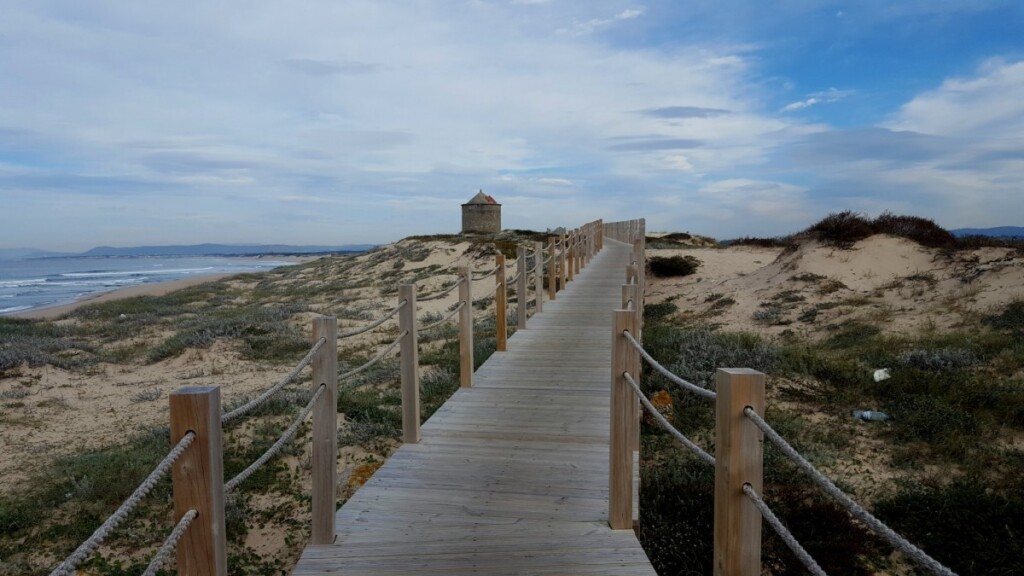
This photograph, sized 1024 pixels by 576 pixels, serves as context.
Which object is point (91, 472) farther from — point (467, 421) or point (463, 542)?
point (463, 542)

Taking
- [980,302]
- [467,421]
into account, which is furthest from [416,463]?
[980,302]

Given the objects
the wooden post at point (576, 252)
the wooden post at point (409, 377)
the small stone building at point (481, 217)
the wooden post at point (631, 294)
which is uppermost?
the small stone building at point (481, 217)

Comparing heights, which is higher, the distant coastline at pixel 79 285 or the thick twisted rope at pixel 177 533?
the thick twisted rope at pixel 177 533

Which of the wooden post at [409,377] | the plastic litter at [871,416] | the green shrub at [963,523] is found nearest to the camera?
the green shrub at [963,523]

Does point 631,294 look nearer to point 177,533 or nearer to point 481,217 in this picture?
point 177,533

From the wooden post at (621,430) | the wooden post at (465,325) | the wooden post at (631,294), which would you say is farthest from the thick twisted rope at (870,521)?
the wooden post at (465,325)

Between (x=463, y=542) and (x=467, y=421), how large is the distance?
7.44 feet

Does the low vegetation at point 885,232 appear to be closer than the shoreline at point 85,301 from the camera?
Yes

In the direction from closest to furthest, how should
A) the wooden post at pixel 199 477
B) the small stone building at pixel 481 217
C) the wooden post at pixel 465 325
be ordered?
the wooden post at pixel 199 477 < the wooden post at pixel 465 325 < the small stone building at pixel 481 217

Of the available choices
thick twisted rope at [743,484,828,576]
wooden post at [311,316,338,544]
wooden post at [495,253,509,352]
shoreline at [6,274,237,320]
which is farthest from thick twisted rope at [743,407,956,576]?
shoreline at [6,274,237,320]

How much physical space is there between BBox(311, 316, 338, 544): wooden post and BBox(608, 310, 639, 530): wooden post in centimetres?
161

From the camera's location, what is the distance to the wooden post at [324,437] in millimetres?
3607

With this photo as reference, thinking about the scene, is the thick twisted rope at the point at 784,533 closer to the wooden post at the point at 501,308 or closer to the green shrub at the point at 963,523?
A: the green shrub at the point at 963,523

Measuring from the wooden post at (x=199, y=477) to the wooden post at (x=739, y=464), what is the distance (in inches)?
72.7
